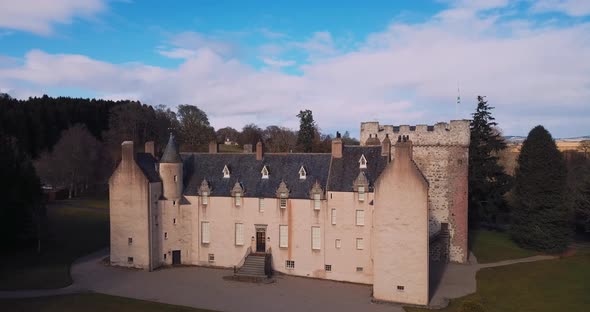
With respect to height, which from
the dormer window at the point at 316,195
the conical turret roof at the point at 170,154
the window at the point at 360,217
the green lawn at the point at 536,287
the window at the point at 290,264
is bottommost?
the green lawn at the point at 536,287

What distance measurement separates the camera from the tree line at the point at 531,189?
48.5 meters

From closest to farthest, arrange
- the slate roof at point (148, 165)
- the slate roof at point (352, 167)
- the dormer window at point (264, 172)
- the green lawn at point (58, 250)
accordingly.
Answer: the green lawn at point (58, 250) < the slate roof at point (352, 167) < the slate roof at point (148, 165) < the dormer window at point (264, 172)

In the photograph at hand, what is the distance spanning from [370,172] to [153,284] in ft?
64.9

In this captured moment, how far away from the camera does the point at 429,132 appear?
146ft

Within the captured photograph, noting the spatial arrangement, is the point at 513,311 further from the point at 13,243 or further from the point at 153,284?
the point at 13,243

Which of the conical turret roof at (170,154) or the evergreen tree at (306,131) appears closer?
the conical turret roof at (170,154)

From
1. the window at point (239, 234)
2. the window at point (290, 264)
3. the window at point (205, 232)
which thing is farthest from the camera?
the window at point (205, 232)

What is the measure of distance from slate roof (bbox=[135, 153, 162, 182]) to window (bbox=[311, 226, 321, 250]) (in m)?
15.0

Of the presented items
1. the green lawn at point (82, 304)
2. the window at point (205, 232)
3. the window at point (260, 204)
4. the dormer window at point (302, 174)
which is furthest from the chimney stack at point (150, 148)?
the green lawn at point (82, 304)

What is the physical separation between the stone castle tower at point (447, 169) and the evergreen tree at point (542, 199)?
10445 millimetres

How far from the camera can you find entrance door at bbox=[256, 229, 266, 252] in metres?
40.4

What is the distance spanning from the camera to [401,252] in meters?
32.5

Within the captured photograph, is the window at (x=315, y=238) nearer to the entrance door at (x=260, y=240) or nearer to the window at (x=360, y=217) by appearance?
the window at (x=360, y=217)

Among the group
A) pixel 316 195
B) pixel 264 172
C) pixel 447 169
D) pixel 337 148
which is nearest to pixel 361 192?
pixel 316 195
